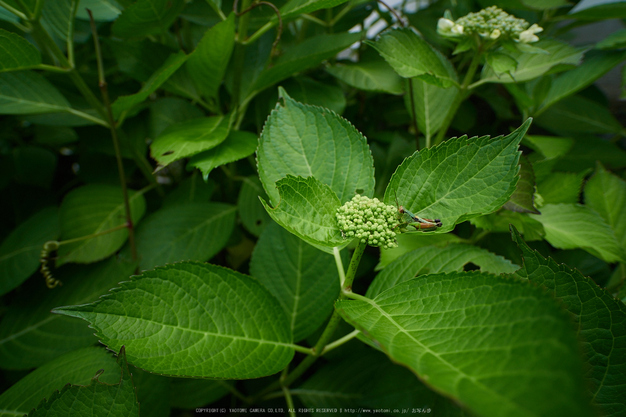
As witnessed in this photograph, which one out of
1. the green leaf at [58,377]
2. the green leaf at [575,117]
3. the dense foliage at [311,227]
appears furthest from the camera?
the green leaf at [575,117]

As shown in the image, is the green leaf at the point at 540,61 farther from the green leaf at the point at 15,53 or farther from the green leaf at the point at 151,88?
the green leaf at the point at 15,53

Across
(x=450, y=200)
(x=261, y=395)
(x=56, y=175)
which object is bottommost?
(x=261, y=395)

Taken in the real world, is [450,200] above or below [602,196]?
above

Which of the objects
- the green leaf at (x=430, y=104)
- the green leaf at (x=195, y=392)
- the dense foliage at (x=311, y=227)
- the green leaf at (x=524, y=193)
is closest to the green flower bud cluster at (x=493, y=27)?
the dense foliage at (x=311, y=227)

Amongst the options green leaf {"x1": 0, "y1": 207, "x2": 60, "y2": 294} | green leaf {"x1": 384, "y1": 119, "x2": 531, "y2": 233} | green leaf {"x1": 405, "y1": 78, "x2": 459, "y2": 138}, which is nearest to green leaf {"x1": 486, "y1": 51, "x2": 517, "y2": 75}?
green leaf {"x1": 405, "y1": 78, "x2": 459, "y2": 138}

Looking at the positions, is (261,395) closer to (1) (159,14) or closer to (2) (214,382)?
(2) (214,382)

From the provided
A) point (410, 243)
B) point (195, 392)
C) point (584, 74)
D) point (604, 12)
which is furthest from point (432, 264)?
point (604, 12)

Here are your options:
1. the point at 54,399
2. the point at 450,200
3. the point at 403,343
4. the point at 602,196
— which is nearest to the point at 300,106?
the point at 450,200

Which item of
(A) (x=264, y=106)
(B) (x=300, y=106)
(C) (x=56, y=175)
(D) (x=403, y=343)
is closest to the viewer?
(D) (x=403, y=343)
